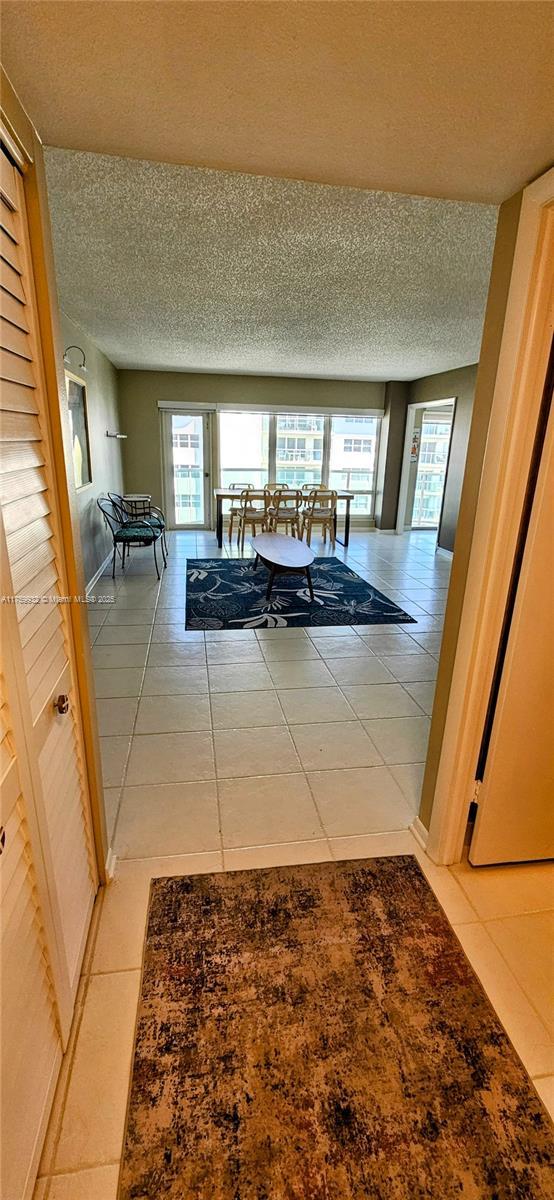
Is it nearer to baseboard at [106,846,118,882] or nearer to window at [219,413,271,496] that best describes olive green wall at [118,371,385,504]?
window at [219,413,271,496]

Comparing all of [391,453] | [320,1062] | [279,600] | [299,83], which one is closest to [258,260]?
[299,83]

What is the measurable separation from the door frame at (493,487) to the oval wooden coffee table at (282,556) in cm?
289

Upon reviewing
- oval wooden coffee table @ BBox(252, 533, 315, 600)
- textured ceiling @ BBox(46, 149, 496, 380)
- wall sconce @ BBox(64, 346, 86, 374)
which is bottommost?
oval wooden coffee table @ BBox(252, 533, 315, 600)

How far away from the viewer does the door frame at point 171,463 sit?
24.0 feet

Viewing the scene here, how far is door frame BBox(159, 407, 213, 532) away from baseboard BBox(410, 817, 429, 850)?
6.48 m

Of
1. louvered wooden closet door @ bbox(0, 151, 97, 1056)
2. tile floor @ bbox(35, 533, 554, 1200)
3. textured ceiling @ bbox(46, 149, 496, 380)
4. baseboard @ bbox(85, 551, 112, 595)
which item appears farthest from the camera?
baseboard @ bbox(85, 551, 112, 595)

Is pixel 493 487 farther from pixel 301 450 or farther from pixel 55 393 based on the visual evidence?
pixel 301 450

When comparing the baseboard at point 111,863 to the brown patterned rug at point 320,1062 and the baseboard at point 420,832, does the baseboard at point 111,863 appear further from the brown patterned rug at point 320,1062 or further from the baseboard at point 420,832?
the baseboard at point 420,832

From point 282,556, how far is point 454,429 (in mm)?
3008

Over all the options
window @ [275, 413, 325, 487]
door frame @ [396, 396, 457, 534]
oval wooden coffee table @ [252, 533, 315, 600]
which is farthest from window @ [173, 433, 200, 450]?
door frame @ [396, 396, 457, 534]

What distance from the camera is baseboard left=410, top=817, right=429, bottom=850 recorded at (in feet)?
6.15

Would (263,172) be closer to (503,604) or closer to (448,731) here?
(503,604)

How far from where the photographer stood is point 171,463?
7539 millimetres

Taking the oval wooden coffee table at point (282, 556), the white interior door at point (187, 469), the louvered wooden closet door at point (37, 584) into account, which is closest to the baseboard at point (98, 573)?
the oval wooden coffee table at point (282, 556)
